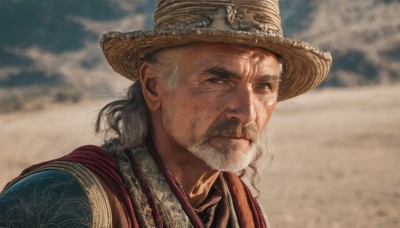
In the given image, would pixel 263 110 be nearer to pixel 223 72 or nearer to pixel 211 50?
pixel 223 72

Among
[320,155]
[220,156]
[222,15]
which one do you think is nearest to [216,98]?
[220,156]

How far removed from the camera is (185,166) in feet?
9.62

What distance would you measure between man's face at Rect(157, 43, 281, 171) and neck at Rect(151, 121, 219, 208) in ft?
0.33

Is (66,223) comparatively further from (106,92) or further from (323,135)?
(323,135)

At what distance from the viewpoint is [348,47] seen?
49.7 metres

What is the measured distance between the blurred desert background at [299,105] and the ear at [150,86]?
39cm

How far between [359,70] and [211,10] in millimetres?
45493

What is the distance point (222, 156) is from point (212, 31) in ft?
1.91

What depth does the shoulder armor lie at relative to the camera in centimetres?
216

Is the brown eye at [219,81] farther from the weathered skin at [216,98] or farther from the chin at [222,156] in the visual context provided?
the chin at [222,156]

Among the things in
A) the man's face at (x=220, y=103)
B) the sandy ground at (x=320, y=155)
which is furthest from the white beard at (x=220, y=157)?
the sandy ground at (x=320, y=155)

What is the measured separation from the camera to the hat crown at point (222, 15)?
2.64 meters

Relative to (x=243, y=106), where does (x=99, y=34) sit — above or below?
above

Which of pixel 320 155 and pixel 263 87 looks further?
pixel 320 155
